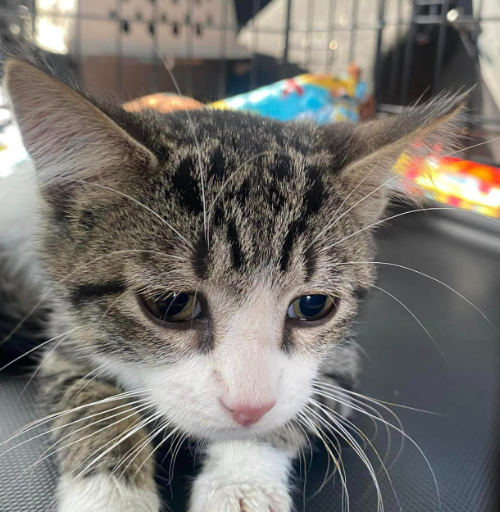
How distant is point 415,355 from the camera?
1.04 m

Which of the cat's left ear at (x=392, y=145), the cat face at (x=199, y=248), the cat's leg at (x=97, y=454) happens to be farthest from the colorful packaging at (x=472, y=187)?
the cat's leg at (x=97, y=454)

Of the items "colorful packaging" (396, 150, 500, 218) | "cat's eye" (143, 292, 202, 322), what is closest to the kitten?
"cat's eye" (143, 292, 202, 322)

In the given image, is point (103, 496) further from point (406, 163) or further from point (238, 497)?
point (406, 163)

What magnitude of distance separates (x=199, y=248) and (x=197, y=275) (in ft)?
0.12

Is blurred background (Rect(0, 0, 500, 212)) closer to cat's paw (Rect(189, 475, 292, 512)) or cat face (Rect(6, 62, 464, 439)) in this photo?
cat face (Rect(6, 62, 464, 439))

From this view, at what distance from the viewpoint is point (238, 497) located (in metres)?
0.65

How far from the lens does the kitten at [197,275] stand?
24.5 inches

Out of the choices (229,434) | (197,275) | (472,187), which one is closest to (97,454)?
(229,434)

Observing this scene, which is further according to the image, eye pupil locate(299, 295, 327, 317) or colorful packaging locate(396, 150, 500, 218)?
colorful packaging locate(396, 150, 500, 218)

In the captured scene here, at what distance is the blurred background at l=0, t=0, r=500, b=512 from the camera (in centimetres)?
74

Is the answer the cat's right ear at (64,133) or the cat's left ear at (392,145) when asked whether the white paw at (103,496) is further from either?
the cat's left ear at (392,145)

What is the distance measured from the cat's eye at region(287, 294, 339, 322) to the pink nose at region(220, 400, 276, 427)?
15 cm

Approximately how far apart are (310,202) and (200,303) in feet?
0.73

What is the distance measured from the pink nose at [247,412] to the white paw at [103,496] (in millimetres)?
176
